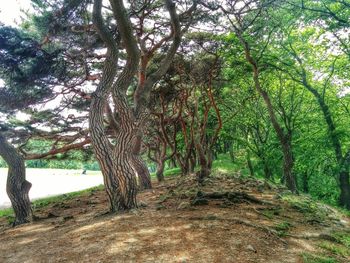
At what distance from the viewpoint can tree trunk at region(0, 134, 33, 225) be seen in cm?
801

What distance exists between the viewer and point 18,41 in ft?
27.8

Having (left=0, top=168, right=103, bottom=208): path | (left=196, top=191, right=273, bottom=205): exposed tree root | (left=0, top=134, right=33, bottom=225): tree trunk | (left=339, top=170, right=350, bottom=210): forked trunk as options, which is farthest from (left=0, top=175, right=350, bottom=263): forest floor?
(left=0, top=168, right=103, bottom=208): path

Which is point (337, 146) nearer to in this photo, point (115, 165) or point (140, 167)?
point (140, 167)

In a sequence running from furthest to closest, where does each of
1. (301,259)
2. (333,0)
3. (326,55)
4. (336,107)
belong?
1. (336,107)
2. (326,55)
3. (333,0)
4. (301,259)

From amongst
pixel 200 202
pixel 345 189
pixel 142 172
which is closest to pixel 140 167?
pixel 142 172

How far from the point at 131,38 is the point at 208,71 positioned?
579 centimetres

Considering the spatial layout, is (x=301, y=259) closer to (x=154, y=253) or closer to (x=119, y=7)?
(x=154, y=253)

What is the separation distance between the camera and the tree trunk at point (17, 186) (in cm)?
801

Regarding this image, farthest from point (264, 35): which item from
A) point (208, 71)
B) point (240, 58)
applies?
point (208, 71)

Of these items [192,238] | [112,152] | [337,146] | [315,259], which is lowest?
[315,259]

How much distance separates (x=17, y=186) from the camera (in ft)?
26.4

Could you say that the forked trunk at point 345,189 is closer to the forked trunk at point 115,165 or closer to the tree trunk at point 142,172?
the tree trunk at point 142,172

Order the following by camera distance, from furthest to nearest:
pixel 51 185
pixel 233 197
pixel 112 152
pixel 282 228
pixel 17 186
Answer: pixel 51 185 < pixel 17 186 < pixel 233 197 < pixel 112 152 < pixel 282 228

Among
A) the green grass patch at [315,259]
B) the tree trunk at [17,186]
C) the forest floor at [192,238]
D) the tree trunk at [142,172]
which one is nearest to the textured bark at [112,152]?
the forest floor at [192,238]
